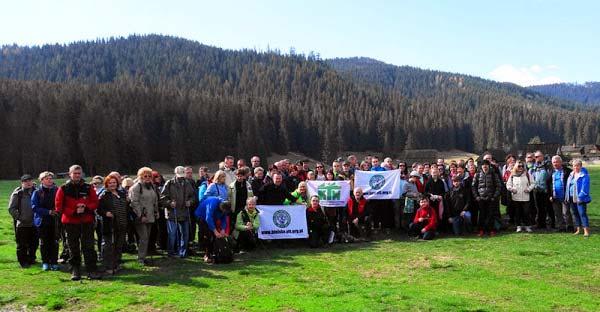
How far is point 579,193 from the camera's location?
1441 centimetres

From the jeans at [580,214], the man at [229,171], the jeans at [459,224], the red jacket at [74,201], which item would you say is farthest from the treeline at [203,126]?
the jeans at [580,214]

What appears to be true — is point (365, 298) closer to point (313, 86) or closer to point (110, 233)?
point (110, 233)

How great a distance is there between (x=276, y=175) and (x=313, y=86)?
177 meters

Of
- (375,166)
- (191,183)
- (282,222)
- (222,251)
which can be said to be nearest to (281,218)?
(282,222)

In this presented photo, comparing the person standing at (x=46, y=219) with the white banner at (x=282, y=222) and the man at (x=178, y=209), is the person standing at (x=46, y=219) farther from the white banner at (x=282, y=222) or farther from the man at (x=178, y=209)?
the white banner at (x=282, y=222)

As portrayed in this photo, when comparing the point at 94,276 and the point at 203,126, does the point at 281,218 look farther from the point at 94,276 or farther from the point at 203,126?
the point at 203,126

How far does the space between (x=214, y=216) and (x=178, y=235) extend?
138 cm

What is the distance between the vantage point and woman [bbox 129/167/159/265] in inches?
468

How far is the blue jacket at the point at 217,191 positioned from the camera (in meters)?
12.9

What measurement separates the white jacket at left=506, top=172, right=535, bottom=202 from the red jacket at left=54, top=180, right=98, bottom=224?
12409mm

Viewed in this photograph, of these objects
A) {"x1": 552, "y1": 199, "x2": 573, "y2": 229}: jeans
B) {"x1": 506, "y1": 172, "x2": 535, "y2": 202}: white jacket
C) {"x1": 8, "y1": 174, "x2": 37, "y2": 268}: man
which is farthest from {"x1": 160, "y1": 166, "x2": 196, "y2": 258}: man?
{"x1": 552, "y1": 199, "x2": 573, "y2": 229}: jeans

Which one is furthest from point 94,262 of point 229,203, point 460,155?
point 460,155

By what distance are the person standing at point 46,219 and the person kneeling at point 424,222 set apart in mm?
10220

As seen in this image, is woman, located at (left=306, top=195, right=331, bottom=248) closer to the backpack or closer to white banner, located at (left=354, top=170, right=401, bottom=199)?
white banner, located at (left=354, top=170, right=401, bottom=199)
